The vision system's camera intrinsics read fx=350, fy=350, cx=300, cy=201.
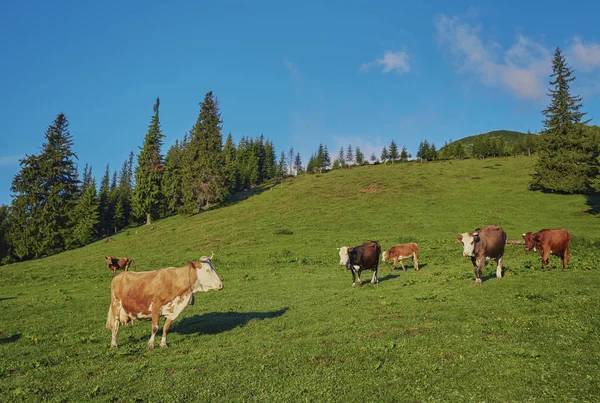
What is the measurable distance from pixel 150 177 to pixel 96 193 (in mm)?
10941

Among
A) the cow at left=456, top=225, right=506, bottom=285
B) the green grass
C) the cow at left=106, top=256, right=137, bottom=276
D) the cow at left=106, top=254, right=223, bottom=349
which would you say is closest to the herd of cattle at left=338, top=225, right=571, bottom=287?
the cow at left=456, top=225, right=506, bottom=285

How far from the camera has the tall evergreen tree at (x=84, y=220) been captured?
192 feet

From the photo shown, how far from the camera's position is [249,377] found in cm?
768

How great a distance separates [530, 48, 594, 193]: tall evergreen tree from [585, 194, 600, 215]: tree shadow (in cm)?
266

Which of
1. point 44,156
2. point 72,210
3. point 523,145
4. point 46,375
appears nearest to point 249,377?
point 46,375

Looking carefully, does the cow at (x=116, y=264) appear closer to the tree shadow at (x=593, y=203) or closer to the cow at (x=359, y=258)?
the cow at (x=359, y=258)

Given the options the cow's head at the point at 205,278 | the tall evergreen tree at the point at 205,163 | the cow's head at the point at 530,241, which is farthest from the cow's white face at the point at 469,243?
the tall evergreen tree at the point at 205,163

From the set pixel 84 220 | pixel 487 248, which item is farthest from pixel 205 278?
pixel 84 220

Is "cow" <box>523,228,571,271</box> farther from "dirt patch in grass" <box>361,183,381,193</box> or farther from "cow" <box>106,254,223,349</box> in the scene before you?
"dirt patch in grass" <box>361,183,381,193</box>

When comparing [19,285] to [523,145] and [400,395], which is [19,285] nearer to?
[400,395]

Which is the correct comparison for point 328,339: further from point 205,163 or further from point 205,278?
point 205,163

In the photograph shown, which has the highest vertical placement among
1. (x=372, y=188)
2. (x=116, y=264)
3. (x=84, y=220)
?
(x=372, y=188)

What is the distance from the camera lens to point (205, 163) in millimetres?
72688

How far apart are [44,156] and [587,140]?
92902mm
